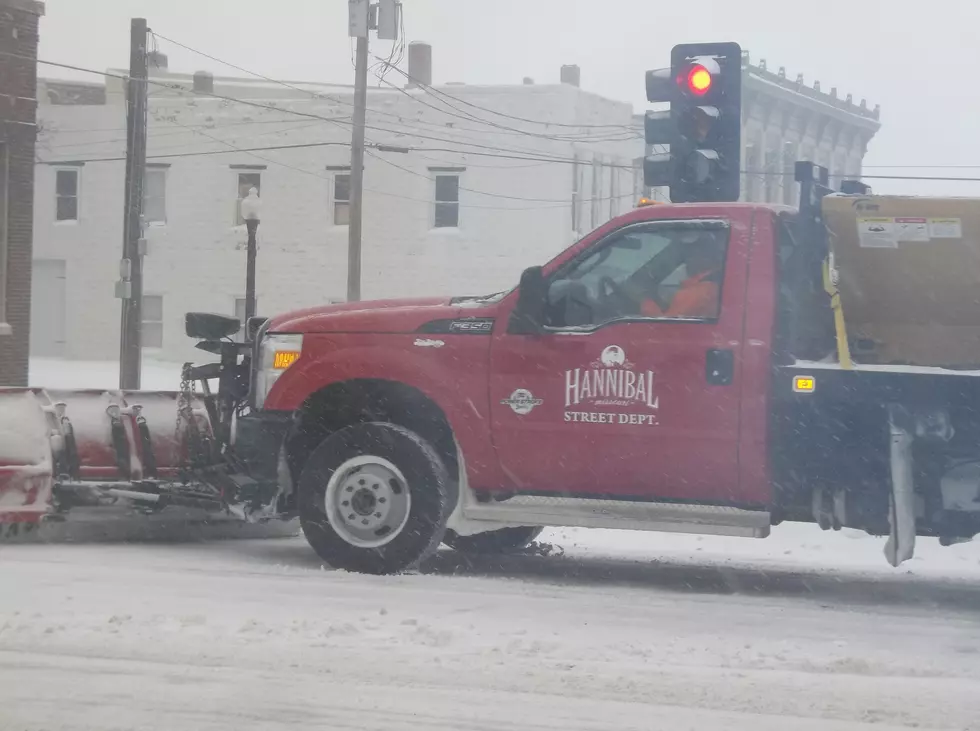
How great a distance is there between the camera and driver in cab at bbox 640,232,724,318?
7.98m

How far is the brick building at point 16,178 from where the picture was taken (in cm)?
2011

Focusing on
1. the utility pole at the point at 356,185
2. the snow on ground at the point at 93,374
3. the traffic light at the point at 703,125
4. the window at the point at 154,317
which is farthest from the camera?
the window at the point at 154,317

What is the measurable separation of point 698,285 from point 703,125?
3.24 m

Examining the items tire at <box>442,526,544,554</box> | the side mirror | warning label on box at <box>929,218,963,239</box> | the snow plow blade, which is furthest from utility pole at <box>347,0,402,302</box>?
warning label on box at <box>929,218,963,239</box>

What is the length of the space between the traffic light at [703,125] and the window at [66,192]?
30.7 metres

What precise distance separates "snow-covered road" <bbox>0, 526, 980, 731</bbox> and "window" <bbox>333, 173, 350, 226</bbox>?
92.2ft

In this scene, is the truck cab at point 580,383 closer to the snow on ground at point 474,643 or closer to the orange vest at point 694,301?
the orange vest at point 694,301

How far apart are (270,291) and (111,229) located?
477 cm

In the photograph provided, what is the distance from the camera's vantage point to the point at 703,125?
10.9 meters

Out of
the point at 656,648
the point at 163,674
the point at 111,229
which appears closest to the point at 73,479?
the point at 163,674

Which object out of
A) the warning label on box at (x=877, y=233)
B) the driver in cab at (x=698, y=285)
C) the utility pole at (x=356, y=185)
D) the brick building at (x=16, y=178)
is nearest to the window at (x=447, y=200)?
the utility pole at (x=356, y=185)

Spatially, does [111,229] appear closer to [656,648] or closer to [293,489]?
[293,489]

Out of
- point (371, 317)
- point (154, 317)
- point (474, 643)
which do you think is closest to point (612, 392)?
point (371, 317)

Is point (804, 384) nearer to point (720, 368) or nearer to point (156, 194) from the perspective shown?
point (720, 368)
